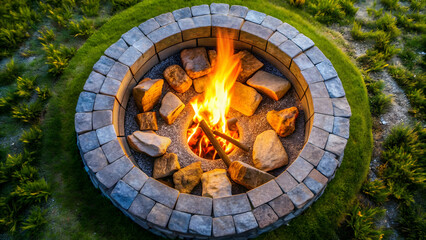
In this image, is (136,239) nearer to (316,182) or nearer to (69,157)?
(69,157)

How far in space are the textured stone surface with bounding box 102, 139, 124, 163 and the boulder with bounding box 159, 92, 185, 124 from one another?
2.90 feet

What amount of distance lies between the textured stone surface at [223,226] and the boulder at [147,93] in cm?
180

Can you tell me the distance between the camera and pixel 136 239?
337cm

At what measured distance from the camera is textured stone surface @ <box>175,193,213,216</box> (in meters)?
2.86

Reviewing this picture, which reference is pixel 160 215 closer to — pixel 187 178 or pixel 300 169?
pixel 187 178

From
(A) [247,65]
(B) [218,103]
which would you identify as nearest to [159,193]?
(B) [218,103]

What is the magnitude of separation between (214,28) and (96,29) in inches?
85.1

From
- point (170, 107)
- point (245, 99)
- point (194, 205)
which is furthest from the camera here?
point (245, 99)

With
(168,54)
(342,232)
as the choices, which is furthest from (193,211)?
(168,54)

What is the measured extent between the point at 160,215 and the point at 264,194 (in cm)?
105

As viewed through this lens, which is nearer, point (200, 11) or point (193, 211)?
point (193, 211)

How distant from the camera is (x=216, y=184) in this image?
130 inches

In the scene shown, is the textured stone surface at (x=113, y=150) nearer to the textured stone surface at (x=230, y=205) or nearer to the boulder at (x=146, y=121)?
the boulder at (x=146, y=121)

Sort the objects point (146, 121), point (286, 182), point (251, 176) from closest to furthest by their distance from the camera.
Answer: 1. point (286, 182)
2. point (251, 176)
3. point (146, 121)
